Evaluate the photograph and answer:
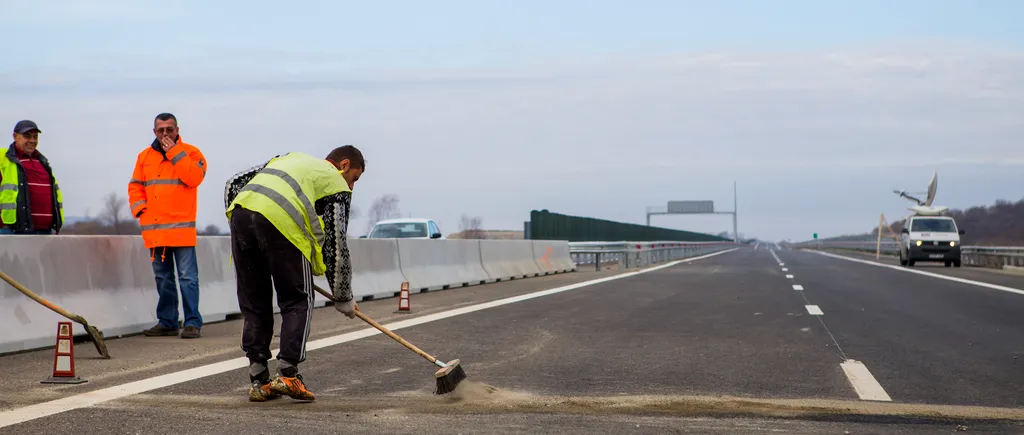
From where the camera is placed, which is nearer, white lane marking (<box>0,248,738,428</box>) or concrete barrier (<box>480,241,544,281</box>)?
white lane marking (<box>0,248,738,428</box>)

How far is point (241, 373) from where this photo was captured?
25.8ft

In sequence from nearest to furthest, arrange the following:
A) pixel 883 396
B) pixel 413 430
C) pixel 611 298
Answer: pixel 413 430
pixel 883 396
pixel 611 298

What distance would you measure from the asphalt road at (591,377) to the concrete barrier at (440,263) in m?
4.76

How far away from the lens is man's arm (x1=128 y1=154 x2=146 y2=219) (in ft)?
34.2

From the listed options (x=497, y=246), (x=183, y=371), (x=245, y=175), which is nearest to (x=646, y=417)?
(x=245, y=175)

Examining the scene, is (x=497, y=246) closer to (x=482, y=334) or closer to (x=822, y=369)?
(x=482, y=334)

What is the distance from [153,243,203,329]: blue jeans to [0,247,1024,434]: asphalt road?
40 centimetres

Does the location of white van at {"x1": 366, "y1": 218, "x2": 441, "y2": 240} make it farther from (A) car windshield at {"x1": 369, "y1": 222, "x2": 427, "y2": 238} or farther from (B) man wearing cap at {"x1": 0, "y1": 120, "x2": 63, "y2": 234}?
(B) man wearing cap at {"x1": 0, "y1": 120, "x2": 63, "y2": 234}

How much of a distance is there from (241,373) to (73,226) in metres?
44.6

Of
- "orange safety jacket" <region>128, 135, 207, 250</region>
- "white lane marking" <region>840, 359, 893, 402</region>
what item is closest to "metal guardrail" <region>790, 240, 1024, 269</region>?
"white lane marking" <region>840, 359, 893, 402</region>

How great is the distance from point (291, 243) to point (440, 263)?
46.8 feet

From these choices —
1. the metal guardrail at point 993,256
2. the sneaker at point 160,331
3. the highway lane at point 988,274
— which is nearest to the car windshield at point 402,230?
the highway lane at point 988,274

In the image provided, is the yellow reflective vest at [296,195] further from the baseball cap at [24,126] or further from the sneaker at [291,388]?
the baseball cap at [24,126]

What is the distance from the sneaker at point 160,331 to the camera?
35.2ft
